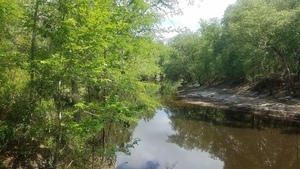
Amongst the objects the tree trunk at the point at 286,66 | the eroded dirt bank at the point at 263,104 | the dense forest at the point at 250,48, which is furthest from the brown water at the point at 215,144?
the tree trunk at the point at 286,66

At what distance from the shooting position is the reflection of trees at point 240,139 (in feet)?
51.8

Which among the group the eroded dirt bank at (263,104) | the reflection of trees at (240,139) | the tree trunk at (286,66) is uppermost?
the tree trunk at (286,66)

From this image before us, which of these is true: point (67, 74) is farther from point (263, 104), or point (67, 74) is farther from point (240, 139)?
point (263, 104)

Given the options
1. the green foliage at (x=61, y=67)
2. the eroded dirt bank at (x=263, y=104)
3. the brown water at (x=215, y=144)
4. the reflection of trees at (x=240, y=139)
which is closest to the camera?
the green foliage at (x=61, y=67)

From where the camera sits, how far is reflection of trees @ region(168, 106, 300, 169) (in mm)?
15785

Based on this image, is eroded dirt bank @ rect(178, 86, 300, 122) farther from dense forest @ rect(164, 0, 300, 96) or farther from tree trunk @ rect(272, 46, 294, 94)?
dense forest @ rect(164, 0, 300, 96)

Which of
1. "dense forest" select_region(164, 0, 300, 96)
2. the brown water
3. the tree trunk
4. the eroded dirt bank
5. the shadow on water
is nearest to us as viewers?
the brown water

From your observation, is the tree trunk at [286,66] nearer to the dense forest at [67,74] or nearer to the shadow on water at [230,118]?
the shadow on water at [230,118]

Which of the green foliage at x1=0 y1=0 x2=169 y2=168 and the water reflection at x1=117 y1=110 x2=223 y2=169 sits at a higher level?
the green foliage at x1=0 y1=0 x2=169 y2=168

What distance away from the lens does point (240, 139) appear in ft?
66.1

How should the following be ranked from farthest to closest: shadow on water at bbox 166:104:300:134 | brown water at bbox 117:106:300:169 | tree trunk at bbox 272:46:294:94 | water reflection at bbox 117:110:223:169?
tree trunk at bbox 272:46:294:94
shadow on water at bbox 166:104:300:134
brown water at bbox 117:106:300:169
water reflection at bbox 117:110:223:169

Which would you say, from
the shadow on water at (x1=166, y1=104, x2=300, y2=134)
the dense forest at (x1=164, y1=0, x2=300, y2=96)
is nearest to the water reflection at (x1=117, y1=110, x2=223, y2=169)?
the dense forest at (x1=164, y1=0, x2=300, y2=96)

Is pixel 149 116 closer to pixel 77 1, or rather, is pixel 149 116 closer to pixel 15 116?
pixel 15 116

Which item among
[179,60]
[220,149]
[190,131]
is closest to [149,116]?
[190,131]
